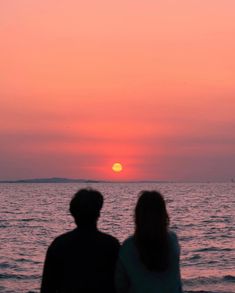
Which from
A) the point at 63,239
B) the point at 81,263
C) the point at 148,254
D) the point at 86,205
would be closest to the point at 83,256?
the point at 81,263

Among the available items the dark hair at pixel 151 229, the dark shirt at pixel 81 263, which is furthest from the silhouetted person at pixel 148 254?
the dark shirt at pixel 81 263

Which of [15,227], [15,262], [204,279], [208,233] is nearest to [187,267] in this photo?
[204,279]

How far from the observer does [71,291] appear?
423cm

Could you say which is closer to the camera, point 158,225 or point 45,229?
point 158,225

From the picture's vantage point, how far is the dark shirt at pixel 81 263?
13.9ft

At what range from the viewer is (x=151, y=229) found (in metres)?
4.07

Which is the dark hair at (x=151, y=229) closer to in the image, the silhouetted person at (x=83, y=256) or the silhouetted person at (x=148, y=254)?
the silhouetted person at (x=148, y=254)

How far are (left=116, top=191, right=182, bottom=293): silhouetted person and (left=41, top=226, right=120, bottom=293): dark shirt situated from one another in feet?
0.54

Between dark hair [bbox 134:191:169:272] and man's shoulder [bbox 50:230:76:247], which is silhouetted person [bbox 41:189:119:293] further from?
dark hair [bbox 134:191:169:272]

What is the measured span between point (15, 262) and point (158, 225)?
841 inches

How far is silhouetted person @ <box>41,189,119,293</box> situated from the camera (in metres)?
4.24

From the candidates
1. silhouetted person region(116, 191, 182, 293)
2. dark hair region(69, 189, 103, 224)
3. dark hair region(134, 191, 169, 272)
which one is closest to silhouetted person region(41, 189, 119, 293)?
dark hair region(69, 189, 103, 224)

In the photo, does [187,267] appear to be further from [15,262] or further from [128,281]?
[128,281]

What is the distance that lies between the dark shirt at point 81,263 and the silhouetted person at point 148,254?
0.54 ft
